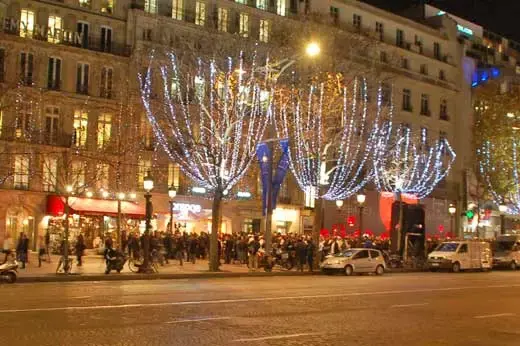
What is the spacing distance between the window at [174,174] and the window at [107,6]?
1066 cm

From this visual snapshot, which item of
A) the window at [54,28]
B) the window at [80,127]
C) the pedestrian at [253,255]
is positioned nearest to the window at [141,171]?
the window at [80,127]

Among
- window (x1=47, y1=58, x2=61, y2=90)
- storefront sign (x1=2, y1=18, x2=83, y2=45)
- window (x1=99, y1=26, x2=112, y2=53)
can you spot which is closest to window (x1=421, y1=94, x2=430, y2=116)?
window (x1=99, y1=26, x2=112, y2=53)

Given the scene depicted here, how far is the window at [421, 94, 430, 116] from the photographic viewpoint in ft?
202

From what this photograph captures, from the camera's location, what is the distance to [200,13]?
47.8 metres

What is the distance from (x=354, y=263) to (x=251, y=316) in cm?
1883

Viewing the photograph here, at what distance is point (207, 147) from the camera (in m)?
33.8

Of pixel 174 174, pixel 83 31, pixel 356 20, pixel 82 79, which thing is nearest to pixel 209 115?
pixel 174 174

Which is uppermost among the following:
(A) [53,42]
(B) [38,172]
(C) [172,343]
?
(A) [53,42]

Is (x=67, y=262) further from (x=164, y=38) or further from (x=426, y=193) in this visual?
(x=426, y=193)

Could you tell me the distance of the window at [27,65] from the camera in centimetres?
4191

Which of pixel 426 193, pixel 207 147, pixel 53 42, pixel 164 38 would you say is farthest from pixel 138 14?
pixel 426 193

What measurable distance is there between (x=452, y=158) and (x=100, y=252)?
3459cm

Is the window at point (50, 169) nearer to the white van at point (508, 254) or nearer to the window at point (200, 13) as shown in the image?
the window at point (200, 13)

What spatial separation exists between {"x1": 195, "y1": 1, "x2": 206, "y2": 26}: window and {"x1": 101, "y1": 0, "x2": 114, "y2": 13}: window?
221 inches
